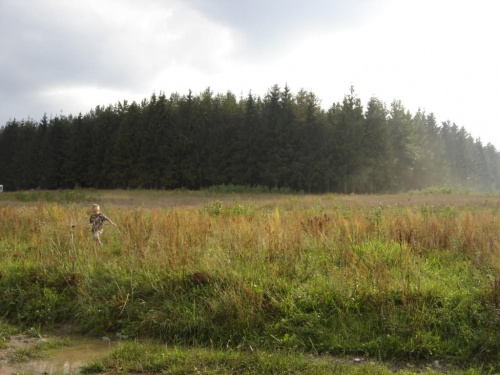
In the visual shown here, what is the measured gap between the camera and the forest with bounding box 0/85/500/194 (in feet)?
166

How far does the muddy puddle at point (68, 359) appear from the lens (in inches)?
164

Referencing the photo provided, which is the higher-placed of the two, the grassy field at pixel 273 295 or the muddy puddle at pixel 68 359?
the grassy field at pixel 273 295

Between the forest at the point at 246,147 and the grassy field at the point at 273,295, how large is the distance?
38689 millimetres

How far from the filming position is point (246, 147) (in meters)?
53.3

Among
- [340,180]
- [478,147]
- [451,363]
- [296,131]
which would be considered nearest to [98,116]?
[296,131]

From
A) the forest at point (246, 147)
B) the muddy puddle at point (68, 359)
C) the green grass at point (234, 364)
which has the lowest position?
the muddy puddle at point (68, 359)

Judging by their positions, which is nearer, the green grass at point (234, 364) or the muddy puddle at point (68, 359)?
the green grass at point (234, 364)

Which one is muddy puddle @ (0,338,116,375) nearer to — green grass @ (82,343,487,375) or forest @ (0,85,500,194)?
green grass @ (82,343,487,375)

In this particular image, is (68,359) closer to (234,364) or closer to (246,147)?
(234,364)

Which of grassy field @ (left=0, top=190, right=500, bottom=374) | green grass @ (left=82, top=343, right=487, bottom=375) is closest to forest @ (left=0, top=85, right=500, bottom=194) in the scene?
grassy field @ (left=0, top=190, right=500, bottom=374)

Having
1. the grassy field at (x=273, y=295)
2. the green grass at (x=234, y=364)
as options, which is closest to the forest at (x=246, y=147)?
the grassy field at (x=273, y=295)

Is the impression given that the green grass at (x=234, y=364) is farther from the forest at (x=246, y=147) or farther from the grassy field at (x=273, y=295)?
the forest at (x=246, y=147)

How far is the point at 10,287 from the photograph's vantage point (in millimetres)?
6422

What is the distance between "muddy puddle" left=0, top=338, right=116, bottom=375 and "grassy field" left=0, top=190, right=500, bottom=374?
0.93 feet
